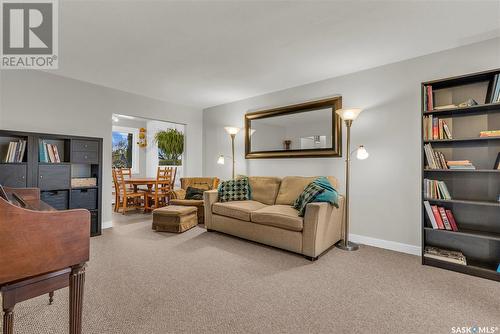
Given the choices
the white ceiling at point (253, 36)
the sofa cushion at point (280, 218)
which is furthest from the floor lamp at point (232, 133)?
the sofa cushion at point (280, 218)

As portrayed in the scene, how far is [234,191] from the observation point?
4.00 m

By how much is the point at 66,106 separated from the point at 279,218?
3660 mm

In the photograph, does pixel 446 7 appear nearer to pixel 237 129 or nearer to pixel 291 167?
pixel 291 167

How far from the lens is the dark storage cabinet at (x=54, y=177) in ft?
10.5

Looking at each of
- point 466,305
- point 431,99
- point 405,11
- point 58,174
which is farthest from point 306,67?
point 58,174

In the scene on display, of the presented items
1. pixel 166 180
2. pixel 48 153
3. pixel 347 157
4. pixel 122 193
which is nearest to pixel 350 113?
pixel 347 157

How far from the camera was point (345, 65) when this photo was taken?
10.5ft

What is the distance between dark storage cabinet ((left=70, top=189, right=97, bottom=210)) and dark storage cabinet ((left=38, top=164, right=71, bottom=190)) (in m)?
0.19

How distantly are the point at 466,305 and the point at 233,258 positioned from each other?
2128mm

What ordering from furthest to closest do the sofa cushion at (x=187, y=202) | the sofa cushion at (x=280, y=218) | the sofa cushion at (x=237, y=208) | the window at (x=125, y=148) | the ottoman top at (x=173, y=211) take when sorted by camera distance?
the window at (x=125, y=148) < the sofa cushion at (x=187, y=202) < the ottoman top at (x=173, y=211) < the sofa cushion at (x=237, y=208) < the sofa cushion at (x=280, y=218)

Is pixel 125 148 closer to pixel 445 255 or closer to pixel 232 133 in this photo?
pixel 232 133

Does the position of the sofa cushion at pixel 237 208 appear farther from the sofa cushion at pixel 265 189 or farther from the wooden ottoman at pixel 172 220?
the wooden ottoman at pixel 172 220

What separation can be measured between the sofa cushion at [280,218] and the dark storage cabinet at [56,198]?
2.75m

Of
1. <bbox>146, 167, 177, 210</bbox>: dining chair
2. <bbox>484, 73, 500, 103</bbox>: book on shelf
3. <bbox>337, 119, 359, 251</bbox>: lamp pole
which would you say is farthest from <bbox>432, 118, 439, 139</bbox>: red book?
<bbox>146, 167, 177, 210</bbox>: dining chair
